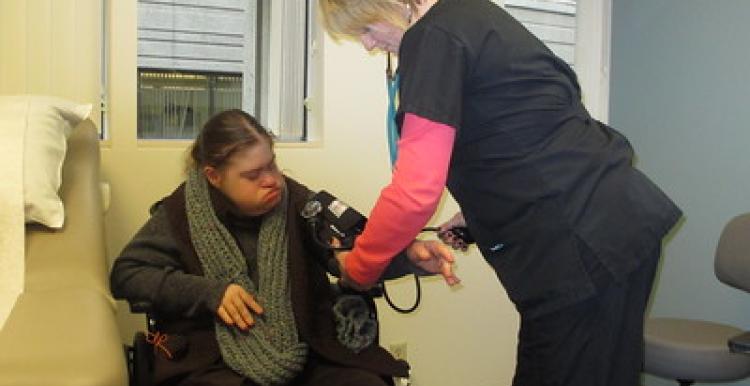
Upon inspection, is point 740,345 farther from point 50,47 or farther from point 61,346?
point 50,47

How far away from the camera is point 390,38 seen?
4.33ft

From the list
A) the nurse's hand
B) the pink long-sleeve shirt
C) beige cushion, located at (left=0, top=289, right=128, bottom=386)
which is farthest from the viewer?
the nurse's hand

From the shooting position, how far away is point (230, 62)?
241 cm

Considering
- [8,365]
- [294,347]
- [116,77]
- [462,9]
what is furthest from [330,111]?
[8,365]

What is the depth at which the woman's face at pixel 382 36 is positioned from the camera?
1.31 m

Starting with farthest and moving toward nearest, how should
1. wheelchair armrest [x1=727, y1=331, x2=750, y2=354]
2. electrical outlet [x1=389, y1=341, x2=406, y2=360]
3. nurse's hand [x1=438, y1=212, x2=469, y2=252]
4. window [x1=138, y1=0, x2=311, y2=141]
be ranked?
electrical outlet [x1=389, y1=341, x2=406, y2=360] → window [x1=138, y1=0, x2=311, y2=141] → wheelchair armrest [x1=727, y1=331, x2=750, y2=354] → nurse's hand [x1=438, y1=212, x2=469, y2=252]

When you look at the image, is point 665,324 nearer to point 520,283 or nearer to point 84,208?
point 520,283

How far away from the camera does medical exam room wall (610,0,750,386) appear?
2.37 m

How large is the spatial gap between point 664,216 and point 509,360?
1.54 meters

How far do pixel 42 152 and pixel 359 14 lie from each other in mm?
662

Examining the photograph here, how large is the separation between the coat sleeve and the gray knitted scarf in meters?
0.05

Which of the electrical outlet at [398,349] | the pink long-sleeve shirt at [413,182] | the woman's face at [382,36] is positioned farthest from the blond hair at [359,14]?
the electrical outlet at [398,349]

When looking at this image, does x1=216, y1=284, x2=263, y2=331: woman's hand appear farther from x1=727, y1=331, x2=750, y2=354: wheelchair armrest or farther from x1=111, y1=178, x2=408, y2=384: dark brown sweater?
x1=727, y1=331, x2=750, y2=354: wheelchair armrest

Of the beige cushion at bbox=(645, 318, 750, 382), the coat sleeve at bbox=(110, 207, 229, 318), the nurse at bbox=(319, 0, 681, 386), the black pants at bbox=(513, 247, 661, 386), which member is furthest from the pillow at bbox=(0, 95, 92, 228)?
the beige cushion at bbox=(645, 318, 750, 382)
